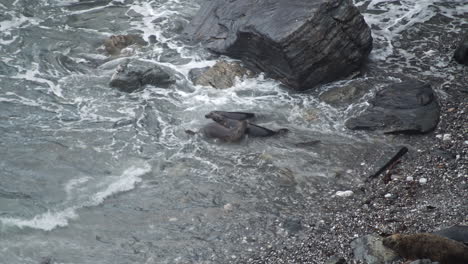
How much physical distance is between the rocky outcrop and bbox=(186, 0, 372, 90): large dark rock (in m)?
1.66

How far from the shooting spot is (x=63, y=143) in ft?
31.1

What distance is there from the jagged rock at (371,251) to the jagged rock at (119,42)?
26.7 ft

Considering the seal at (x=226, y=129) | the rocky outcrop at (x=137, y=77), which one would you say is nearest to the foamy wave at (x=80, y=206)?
the seal at (x=226, y=129)

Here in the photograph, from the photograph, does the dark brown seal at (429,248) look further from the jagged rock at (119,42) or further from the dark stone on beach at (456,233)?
the jagged rock at (119,42)

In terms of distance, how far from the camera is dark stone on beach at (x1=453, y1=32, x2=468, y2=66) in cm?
1114

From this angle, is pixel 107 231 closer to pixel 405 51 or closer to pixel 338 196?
pixel 338 196

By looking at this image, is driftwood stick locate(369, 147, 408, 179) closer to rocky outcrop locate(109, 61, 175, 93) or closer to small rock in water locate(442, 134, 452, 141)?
small rock in water locate(442, 134, 452, 141)

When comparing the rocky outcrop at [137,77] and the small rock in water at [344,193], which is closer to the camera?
the small rock in water at [344,193]

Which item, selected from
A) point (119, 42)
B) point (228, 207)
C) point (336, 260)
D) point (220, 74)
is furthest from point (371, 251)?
point (119, 42)

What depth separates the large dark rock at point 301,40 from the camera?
10.8 metres

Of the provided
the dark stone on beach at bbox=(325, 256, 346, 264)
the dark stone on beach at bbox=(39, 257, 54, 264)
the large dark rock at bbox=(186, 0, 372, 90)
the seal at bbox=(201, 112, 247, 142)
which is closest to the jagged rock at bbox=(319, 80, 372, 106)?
the large dark rock at bbox=(186, 0, 372, 90)

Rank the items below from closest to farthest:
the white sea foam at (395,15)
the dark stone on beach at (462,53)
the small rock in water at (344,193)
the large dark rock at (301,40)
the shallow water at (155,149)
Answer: the shallow water at (155,149)
the small rock in water at (344,193)
the large dark rock at (301,40)
the dark stone on beach at (462,53)
the white sea foam at (395,15)

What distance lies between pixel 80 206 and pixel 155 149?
6.25ft

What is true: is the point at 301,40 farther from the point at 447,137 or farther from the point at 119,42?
the point at 119,42
